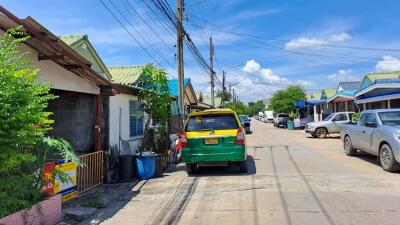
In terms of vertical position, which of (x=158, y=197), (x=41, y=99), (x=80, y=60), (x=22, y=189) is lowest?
(x=158, y=197)

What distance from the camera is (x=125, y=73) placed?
25.8 meters

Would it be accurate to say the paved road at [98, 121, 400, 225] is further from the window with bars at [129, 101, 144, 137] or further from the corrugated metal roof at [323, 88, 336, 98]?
the corrugated metal roof at [323, 88, 336, 98]

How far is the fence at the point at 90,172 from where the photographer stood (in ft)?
32.2

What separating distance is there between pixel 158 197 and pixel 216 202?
144 cm

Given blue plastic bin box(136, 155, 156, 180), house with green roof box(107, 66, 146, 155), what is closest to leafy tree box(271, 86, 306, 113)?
house with green roof box(107, 66, 146, 155)

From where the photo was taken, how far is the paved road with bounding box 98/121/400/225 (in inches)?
279

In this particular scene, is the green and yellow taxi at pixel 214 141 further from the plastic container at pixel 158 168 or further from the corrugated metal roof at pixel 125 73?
the corrugated metal roof at pixel 125 73

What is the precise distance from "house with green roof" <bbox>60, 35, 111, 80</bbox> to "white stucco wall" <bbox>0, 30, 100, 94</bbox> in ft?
29.3

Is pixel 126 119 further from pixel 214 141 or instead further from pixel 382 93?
pixel 382 93

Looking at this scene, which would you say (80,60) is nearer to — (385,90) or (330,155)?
(330,155)

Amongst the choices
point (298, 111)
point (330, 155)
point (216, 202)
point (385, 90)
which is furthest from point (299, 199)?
point (298, 111)

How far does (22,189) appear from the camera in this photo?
6.02 metres

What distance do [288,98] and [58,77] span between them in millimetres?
53025

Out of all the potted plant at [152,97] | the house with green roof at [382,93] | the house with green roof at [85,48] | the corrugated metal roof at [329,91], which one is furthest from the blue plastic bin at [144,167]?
the corrugated metal roof at [329,91]
